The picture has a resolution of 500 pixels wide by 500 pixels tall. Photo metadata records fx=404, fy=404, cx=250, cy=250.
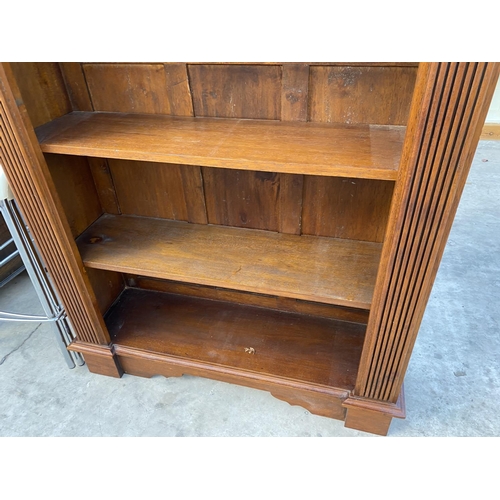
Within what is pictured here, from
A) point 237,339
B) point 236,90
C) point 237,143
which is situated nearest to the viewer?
point 237,143

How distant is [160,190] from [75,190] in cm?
35

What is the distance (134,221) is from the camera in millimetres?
1854

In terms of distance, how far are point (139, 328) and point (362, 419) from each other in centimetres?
109

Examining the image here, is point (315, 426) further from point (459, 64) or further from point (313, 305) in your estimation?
point (459, 64)

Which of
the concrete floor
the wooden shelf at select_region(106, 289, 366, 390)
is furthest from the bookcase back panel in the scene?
the concrete floor

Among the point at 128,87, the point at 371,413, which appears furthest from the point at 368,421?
the point at 128,87

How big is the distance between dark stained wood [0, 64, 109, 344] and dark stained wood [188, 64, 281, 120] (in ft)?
1.85

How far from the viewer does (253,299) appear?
203 cm

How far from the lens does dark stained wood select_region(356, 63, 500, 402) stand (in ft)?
2.87

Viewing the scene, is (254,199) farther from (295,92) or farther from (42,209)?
(42,209)

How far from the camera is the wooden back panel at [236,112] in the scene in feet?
4.30

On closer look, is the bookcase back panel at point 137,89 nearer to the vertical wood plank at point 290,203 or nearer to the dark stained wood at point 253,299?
the vertical wood plank at point 290,203

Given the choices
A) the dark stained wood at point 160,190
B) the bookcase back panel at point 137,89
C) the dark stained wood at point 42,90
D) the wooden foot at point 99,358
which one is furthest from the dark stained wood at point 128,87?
the wooden foot at point 99,358

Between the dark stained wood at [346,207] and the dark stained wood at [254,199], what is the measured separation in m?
0.05
